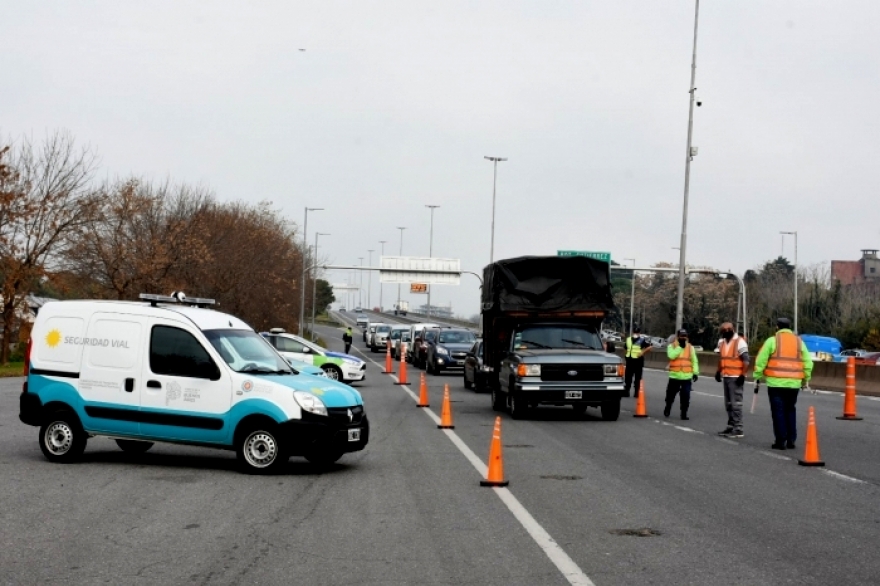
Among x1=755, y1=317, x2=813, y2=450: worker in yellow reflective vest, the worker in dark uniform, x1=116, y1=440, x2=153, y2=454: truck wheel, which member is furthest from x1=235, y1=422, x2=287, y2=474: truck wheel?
the worker in dark uniform

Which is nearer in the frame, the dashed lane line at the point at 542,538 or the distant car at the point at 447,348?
the dashed lane line at the point at 542,538

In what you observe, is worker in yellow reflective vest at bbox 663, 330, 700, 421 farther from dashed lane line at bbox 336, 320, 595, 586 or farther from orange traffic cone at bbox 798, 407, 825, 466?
dashed lane line at bbox 336, 320, 595, 586

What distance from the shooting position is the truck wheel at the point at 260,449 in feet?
43.0

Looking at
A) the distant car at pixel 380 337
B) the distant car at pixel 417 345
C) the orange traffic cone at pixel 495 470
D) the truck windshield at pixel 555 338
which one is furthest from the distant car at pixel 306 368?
the distant car at pixel 380 337

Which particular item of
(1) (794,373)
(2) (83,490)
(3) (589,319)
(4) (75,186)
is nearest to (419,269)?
(4) (75,186)

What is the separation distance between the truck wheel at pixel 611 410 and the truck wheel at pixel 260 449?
1075 centimetres

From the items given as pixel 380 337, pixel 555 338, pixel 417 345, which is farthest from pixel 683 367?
pixel 380 337

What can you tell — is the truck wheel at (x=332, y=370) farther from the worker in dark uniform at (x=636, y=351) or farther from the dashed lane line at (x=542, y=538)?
the dashed lane line at (x=542, y=538)

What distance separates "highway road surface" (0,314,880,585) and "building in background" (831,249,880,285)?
125 meters

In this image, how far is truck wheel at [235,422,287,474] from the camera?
43.0ft

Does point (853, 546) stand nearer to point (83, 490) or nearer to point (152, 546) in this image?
point (152, 546)

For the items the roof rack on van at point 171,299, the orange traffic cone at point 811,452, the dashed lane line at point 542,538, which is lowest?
the dashed lane line at point 542,538

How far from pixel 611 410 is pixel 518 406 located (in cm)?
183

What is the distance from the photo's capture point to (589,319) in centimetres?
2477
